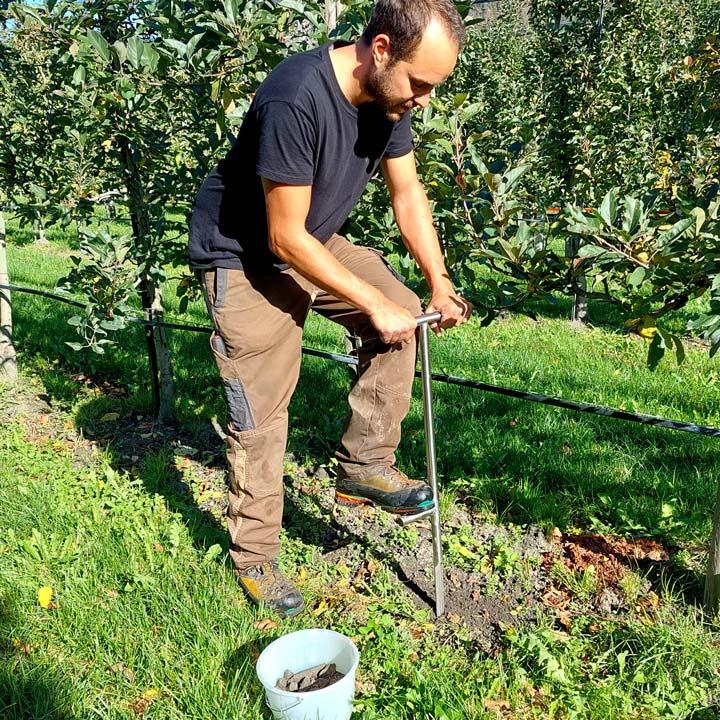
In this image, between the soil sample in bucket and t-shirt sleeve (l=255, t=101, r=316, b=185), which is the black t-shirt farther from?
the soil sample in bucket

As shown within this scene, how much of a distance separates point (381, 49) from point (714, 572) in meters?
2.14

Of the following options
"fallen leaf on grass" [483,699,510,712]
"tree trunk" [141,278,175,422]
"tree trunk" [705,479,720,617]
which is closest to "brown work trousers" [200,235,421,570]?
"fallen leaf on grass" [483,699,510,712]

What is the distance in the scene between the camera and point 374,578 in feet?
9.71

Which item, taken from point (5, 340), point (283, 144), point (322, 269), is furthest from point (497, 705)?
point (5, 340)

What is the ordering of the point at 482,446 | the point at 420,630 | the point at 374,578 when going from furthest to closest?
1. the point at 482,446
2. the point at 374,578
3. the point at 420,630

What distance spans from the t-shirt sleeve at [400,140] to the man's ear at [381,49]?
44cm

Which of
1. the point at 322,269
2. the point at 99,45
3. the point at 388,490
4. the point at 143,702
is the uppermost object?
the point at 99,45

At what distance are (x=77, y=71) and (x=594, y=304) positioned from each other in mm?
6669

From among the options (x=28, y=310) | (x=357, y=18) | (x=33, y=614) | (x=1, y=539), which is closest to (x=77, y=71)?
(x=357, y=18)

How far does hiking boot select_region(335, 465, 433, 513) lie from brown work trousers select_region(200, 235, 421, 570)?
0.15ft

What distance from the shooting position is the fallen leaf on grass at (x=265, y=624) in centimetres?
263

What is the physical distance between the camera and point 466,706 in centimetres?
222

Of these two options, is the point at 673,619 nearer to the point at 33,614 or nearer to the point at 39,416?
the point at 33,614

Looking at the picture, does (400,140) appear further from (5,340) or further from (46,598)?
(5,340)
